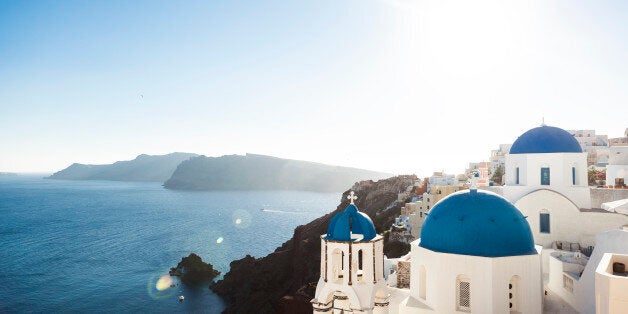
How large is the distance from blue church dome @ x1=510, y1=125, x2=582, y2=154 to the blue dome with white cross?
42.1 ft

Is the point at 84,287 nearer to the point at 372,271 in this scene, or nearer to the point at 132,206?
the point at 372,271

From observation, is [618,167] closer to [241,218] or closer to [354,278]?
[354,278]

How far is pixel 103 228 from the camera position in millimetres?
90375

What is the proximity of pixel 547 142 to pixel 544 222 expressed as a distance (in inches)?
177

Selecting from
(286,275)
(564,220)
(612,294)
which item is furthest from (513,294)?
(286,275)

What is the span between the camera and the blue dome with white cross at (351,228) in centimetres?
1284

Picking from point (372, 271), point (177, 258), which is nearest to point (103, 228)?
point (177, 258)

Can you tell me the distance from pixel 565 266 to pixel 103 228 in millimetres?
99960

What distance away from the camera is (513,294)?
12.0m

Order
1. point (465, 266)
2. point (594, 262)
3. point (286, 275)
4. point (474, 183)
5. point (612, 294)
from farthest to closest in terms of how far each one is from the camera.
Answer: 1. point (286, 275)
2. point (474, 183)
3. point (594, 262)
4. point (465, 266)
5. point (612, 294)

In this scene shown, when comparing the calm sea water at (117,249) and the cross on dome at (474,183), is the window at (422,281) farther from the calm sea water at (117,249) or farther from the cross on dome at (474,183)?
the calm sea water at (117,249)

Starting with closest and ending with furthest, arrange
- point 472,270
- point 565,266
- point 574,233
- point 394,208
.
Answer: point 472,270
point 565,266
point 574,233
point 394,208

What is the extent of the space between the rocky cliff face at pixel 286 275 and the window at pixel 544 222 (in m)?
21.3

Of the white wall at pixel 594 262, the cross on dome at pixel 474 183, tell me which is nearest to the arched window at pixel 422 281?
the cross on dome at pixel 474 183
